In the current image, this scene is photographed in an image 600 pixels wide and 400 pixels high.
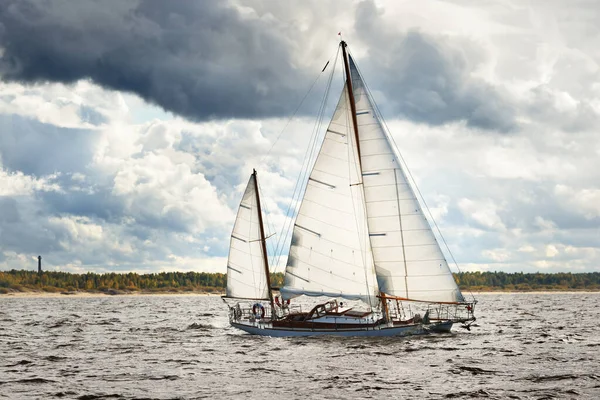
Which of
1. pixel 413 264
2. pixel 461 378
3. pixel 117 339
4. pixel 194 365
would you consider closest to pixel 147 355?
Answer: pixel 194 365

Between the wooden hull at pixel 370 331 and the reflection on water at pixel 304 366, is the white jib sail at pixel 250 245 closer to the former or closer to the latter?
the reflection on water at pixel 304 366

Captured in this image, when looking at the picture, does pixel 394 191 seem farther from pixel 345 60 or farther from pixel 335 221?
pixel 345 60

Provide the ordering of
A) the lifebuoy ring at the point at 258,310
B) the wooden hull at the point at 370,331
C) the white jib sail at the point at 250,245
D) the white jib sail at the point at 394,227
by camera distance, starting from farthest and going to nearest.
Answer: the white jib sail at the point at 250,245, the lifebuoy ring at the point at 258,310, the wooden hull at the point at 370,331, the white jib sail at the point at 394,227

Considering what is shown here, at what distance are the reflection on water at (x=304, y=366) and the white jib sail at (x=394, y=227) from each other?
424 cm

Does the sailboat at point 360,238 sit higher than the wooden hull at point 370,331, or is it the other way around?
the sailboat at point 360,238

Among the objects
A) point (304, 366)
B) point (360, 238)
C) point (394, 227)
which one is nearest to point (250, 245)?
point (360, 238)

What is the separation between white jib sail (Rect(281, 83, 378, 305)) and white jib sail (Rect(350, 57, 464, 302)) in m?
0.91

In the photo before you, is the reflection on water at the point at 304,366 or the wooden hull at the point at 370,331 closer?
the reflection on water at the point at 304,366

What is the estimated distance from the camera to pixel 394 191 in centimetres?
5103

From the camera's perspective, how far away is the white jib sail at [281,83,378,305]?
52.4 meters

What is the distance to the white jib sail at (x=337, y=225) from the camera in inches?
2062

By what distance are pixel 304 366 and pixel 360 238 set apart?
13.3m

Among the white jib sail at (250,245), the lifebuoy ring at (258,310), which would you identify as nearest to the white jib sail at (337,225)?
the lifebuoy ring at (258,310)

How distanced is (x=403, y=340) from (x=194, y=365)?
1655cm
